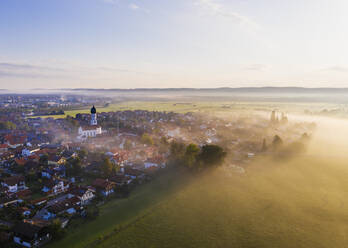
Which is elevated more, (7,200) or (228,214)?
(7,200)

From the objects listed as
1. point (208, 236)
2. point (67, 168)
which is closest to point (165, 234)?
point (208, 236)

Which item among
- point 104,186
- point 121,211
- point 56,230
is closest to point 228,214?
point 121,211

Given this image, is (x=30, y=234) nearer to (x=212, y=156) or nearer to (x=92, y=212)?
(x=92, y=212)

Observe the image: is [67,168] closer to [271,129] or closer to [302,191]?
[302,191]

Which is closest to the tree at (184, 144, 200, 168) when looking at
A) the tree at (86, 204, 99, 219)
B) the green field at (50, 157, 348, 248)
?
the green field at (50, 157, 348, 248)

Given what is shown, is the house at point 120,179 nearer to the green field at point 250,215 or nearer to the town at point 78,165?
the town at point 78,165

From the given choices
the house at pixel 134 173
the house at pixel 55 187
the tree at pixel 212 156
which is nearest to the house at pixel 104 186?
the house at pixel 55 187

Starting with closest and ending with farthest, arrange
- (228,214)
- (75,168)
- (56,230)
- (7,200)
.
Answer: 1. (56,230)
2. (228,214)
3. (7,200)
4. (75,168)
